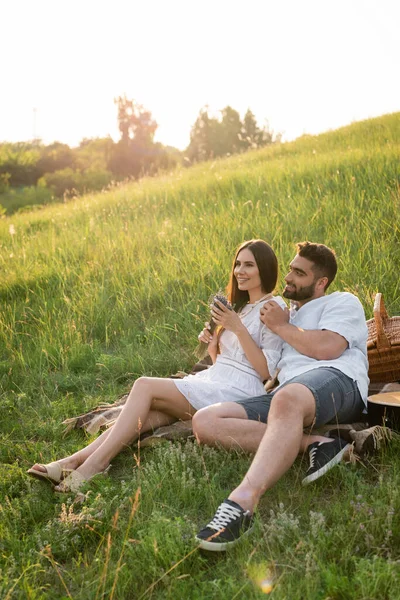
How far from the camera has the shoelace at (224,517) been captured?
9.38ft

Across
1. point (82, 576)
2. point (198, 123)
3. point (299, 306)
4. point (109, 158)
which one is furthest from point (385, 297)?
point (198, 123)

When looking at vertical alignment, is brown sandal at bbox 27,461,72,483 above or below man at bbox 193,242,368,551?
below

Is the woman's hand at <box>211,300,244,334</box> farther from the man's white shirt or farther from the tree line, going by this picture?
the tree line

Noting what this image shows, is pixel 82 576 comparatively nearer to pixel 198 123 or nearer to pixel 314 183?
pixel 314 183

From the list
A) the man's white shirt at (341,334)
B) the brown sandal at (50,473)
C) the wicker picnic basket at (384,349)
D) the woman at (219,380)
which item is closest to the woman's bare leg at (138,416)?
the woman at (219,380)

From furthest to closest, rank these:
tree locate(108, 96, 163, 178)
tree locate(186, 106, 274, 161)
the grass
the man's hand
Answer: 1. tree locate(186, 106, 274, 161)
2. tree locate(108, 96, 163, 178)
3. the man's hand
4. the grass

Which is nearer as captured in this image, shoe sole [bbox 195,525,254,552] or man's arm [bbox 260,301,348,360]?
shoe sole [bbox 195,525,254,552]

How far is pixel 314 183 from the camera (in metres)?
8.66

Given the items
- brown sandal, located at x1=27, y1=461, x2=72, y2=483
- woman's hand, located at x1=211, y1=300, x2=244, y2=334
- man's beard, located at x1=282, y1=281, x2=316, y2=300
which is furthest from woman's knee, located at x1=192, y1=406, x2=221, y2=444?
man's beard, located at x1=282, y1=281, x2=316, y2=300

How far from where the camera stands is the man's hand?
407 centimetres

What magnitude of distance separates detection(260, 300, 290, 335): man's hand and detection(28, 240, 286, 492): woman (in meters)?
0.15

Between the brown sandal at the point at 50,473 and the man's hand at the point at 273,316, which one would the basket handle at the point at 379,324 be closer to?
the man's hand at the point at 273,316

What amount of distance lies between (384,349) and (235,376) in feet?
3.67

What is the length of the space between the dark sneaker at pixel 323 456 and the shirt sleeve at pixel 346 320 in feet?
2.19
